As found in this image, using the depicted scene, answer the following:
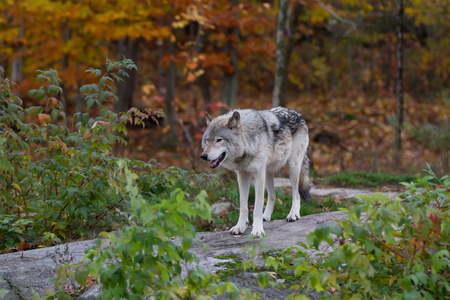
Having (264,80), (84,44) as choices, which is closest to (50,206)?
(84,44)

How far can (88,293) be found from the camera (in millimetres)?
4125

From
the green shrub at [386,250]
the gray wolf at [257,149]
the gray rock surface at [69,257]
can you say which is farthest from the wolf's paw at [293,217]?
the green shrub at [386,250]

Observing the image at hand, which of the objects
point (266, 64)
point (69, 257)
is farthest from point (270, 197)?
point (266, 64)

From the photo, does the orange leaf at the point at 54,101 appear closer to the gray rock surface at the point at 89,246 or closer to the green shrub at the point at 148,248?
the gray rock surface at the point at 89,246

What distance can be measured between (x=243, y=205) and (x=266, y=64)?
17814 millimetres

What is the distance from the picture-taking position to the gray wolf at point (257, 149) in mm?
5418

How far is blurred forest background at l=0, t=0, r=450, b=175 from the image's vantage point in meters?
11.8

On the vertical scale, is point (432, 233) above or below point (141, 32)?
below

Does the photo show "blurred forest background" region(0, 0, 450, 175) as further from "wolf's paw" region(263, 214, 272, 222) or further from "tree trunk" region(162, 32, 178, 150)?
"wolf's paw" region(263, 214, 272, 222)

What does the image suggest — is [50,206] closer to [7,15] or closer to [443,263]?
[443,263]

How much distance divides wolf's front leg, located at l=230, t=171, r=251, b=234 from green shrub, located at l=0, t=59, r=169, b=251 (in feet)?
2.94

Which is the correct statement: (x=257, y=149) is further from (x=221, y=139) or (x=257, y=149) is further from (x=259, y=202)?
(x=259, y=202)

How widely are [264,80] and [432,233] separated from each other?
20.2 metres

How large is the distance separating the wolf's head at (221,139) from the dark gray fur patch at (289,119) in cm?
102
